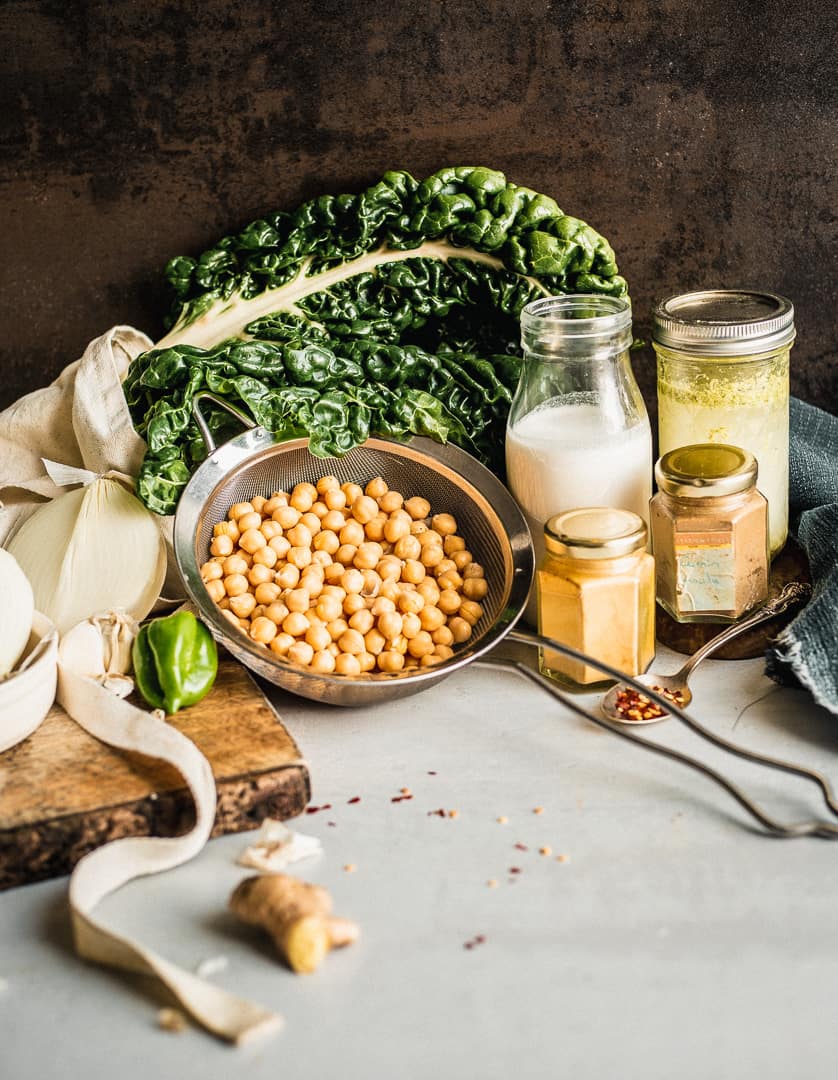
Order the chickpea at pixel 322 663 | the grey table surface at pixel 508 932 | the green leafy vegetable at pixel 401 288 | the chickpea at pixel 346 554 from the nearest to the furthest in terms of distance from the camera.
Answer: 1. the grey table surface at pixel 508 932
2. the chickpea at pixel 322 663
3. the chickpea at pixel 346 554
4. the green leafy vegetable at pixel 401 288

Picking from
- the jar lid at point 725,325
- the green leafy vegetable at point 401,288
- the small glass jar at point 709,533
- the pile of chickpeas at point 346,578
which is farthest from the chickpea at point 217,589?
the jar lid at point 725,325

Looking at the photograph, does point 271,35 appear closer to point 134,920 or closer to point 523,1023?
point 134,920

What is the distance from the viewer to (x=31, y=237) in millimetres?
1589

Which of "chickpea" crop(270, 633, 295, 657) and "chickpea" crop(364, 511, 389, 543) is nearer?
"chickpea" crop(270, 633, 295, 657)

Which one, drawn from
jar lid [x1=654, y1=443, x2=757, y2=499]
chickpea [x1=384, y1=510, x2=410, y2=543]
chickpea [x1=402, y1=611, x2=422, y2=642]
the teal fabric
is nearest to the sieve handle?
chickpea [x1=384, y1=510, x2=410, y2=543]

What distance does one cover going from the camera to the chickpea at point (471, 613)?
132 cm

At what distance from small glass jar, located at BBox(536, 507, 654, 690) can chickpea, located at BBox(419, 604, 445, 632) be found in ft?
0.39

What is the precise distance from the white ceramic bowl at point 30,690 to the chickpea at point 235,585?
20 cm

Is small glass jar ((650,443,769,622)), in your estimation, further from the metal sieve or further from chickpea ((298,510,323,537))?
chickpea ((298,510,323,537))

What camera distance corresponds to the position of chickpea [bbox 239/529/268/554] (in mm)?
1312

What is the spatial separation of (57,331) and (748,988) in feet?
4.34

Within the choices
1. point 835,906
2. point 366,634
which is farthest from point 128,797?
point 835,906

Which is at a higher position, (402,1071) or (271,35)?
(271,35)

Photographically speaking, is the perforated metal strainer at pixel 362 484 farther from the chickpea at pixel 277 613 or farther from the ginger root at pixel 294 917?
the ginger root at pixel 294 917
